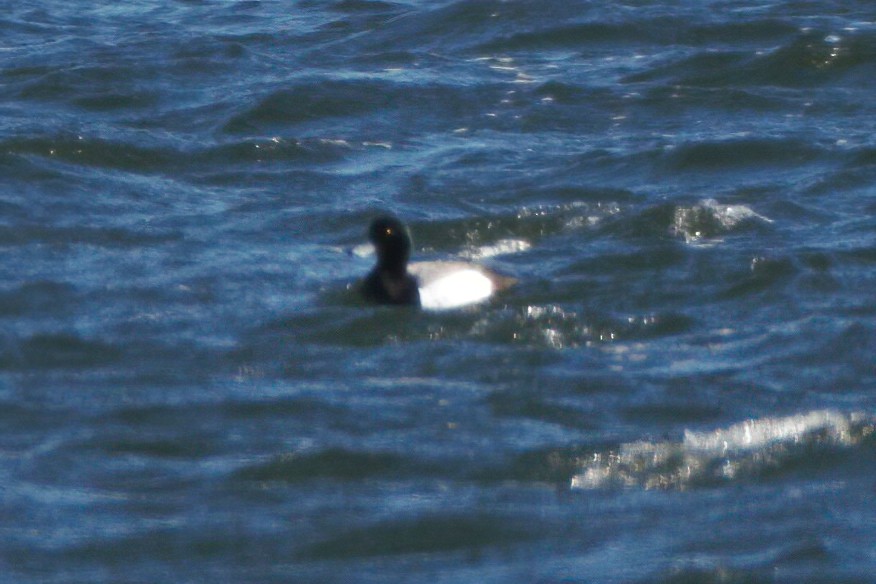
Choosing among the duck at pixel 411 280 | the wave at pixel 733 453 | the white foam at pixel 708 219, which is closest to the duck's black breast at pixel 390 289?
the duck at pixel 411 280

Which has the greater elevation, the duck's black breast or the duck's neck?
the duck's neck

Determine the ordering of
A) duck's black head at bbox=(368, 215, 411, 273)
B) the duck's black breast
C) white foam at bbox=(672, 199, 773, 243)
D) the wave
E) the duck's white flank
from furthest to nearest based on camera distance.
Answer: white foam at bbox=(672, 199, 773, 243) → duck's black head at bbox=(368, 215, 411, 273) → the duck's black breast → the duck's white flank → the wave

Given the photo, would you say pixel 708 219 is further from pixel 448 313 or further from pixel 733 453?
pixel 733 453

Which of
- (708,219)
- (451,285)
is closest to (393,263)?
(451,285)

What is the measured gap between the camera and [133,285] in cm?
1036

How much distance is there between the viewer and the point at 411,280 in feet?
34.4

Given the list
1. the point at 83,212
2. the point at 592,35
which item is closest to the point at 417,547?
the point at 83,212

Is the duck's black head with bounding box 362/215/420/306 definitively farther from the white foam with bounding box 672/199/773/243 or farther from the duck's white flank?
the white foam with bounding box 672/199/773/243

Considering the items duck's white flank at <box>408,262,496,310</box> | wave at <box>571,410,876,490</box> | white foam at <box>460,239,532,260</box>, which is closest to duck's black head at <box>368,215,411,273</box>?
duck's white flank at <box>408,262,496,310</box>

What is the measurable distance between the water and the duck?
0.13 meters

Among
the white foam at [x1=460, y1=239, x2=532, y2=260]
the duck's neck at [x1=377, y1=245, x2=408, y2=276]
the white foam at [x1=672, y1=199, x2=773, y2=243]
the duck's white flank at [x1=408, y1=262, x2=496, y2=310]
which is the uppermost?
the duck's neck at [x1=377, y1=245, x2=408, y2=276]

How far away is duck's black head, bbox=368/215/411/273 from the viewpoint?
34.3 ft

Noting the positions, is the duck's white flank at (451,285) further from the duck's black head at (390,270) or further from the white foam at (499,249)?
the white foam at (499,249)

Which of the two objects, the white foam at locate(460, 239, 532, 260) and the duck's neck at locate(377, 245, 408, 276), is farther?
the white foam at locate(460, 239, 532, 260)
